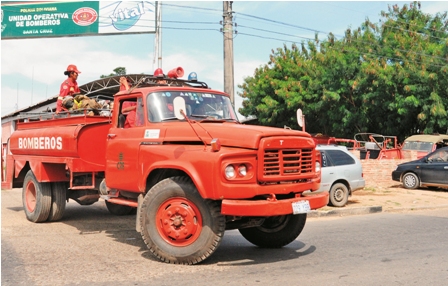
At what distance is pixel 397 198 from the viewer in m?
15.1

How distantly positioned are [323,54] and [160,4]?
9.58m

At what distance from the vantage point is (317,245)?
766 centimetres

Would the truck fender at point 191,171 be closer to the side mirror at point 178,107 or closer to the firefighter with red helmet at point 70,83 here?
the side mirror at point 178,107

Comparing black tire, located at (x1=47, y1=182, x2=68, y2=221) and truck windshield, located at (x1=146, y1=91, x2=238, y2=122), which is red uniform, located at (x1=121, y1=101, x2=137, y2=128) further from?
black tire, located at (x1=47, y1=182, x2=68, y2=221)

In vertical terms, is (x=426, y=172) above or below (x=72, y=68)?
below

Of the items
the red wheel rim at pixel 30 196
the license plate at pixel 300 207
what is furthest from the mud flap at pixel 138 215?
the red wheel rim at pixel 30 196

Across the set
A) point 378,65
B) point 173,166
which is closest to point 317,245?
→ point 173,166

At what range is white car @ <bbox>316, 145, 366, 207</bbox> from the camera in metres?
12.7

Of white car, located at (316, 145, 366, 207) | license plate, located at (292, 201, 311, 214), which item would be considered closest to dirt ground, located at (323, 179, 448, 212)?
white car, located at (316, 145, 366, 207)

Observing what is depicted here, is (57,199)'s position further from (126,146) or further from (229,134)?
(229,134)

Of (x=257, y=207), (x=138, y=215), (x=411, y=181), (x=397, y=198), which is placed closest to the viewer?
(x=257, y=207)

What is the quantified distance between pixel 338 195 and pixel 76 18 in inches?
794

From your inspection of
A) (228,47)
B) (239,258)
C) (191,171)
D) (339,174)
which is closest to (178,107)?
(191,171)

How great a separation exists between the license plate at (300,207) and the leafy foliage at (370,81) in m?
18.7
